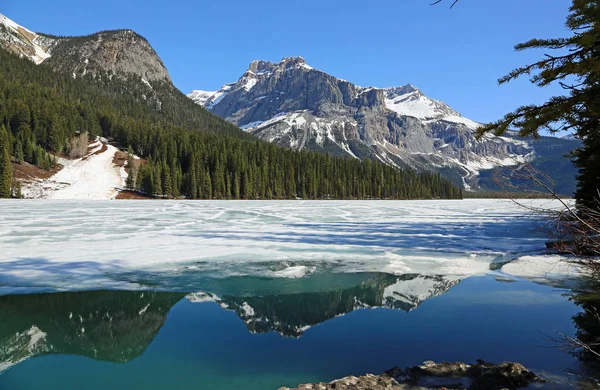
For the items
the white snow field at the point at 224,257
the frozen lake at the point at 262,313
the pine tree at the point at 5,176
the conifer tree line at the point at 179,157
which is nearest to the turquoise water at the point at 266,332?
the frozen lake at the point at 262,313

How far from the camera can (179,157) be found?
107m

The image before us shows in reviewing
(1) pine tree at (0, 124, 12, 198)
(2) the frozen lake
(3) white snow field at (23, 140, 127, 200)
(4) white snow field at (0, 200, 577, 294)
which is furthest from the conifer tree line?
(2) the frozen lake

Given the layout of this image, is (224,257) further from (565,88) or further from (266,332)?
(565,88)

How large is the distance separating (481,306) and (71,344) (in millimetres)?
8459

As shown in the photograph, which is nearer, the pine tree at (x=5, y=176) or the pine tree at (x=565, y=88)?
the pine tree at (x=565, y=88)

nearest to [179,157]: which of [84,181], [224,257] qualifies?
[84,181]

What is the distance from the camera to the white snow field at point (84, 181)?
7581 cm

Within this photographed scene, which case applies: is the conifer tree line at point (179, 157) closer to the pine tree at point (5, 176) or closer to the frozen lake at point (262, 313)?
the pine tree at point (5, 176)

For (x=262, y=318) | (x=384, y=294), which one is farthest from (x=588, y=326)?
(x=262, y=318)

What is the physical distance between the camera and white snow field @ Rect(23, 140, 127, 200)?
249 ft

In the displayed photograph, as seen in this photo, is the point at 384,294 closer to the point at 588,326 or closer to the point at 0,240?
the point at 588,326

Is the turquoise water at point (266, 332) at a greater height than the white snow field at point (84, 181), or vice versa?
the white snow field at point (84, 181)

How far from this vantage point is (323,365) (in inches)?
223

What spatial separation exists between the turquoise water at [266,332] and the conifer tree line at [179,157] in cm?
7960
